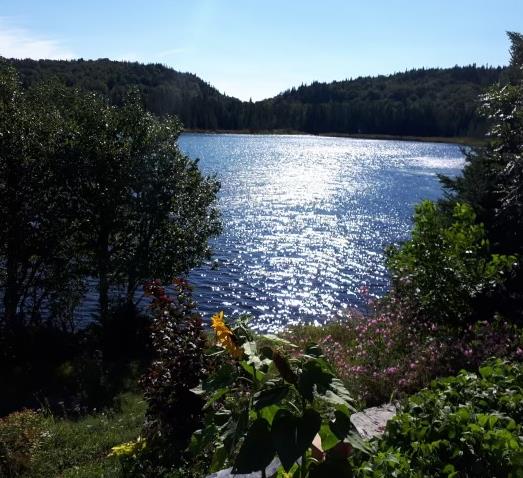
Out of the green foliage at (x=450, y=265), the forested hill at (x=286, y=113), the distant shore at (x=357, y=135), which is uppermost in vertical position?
the forested hill at (x=286, y=113)

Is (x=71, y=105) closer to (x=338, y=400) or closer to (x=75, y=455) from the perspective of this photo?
(x=75, y=455)

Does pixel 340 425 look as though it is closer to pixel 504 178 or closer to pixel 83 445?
pixel 83 445

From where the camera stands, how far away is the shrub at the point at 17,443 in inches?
250

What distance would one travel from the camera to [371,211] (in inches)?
1592

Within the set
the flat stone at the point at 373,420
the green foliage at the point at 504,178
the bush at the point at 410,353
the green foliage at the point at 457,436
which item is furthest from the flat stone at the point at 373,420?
the green foliage at the point at 504,178

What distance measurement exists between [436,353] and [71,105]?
39.8 ft

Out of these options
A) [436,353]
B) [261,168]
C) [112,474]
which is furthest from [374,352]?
[261,168]

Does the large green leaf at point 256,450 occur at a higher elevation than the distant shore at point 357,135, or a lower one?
lower

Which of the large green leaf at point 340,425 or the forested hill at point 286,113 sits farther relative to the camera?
the forested hill at point 286,113

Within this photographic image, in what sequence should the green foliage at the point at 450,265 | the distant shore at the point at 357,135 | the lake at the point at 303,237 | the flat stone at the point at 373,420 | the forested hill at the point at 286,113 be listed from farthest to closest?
the forested hill at the point at 286,113 → the distant shore at the point at 357,135 → the lake at the point at 303,237 → the green foliage at the point at 450,265 → the flat stone at the point at 373,420

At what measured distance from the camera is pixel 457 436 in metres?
3.02

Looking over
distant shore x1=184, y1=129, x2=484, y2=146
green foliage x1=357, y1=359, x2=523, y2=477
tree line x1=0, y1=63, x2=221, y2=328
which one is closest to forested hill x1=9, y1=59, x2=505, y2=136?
distant shore x1=184, y1=129, x2=484, y2=146

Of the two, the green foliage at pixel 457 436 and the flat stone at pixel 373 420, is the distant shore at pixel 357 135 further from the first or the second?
the green foliage at pixel 457 436

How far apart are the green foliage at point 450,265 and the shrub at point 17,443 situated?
5.93m
